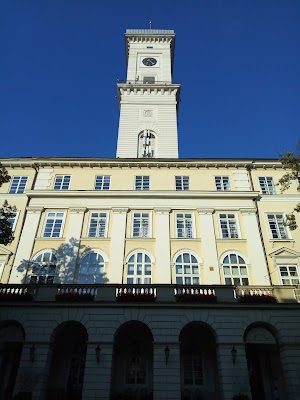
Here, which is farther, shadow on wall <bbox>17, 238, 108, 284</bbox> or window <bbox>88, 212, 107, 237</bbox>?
window <bbox>88, 212, 107, 237</bbox>

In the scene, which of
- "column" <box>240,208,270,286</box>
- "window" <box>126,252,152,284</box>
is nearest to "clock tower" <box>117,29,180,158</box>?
"column" <box>240,208,270,286</box>

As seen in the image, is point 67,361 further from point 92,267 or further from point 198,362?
point 198,362

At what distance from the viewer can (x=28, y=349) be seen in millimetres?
20812

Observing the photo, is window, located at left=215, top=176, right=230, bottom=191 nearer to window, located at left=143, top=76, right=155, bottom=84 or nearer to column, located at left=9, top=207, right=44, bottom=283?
column, located at left=9, top=207, right=44, bottom=283

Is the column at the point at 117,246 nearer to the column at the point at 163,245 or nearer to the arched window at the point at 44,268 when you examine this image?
the column at the point at 163,245

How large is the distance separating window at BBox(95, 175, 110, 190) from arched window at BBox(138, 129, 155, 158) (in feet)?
28.5

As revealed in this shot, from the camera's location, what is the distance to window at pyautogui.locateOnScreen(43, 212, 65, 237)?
28.8 m

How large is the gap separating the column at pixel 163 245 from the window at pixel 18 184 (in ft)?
43.2

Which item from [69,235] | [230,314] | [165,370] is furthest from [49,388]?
[230,314]

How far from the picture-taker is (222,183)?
3225 centimetres

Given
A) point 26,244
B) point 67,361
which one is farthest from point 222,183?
point 67,361

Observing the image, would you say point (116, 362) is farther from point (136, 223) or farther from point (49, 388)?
point (136, 223)

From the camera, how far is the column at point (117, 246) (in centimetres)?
2606

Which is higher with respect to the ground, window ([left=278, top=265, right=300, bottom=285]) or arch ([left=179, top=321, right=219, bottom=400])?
window ([left=278, top=265, right=300, bottom=285])
